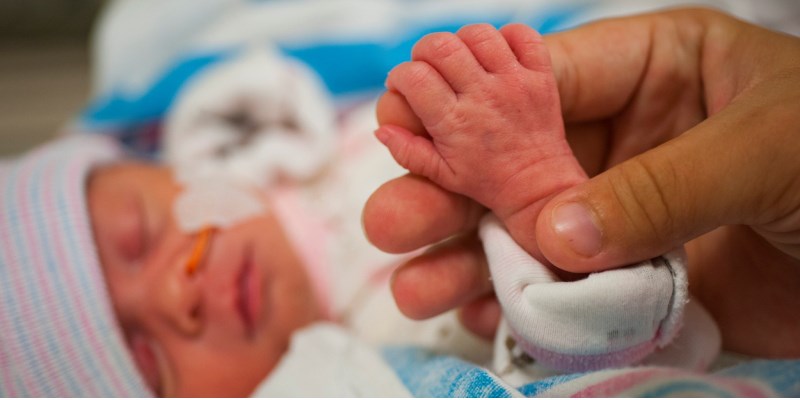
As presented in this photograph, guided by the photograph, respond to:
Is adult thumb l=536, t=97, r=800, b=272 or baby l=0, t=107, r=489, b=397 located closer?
adult thumb l=536, t=97, r=800, b=272

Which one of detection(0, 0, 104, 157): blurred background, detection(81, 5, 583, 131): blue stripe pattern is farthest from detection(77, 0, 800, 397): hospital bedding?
detection(0, 0, 104, 157): blurred background

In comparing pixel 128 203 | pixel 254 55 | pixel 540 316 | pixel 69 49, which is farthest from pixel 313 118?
pixel 69 49

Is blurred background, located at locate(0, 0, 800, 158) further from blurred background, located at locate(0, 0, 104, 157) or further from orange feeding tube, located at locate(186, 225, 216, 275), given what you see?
orange feeding tube, located at locate(186, 225, 216, 275)

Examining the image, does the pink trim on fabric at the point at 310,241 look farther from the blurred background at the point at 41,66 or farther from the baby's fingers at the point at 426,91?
the blurred background at the point at 41,66

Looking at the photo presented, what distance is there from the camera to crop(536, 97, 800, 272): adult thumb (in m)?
0.38

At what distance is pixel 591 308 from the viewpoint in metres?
0.41

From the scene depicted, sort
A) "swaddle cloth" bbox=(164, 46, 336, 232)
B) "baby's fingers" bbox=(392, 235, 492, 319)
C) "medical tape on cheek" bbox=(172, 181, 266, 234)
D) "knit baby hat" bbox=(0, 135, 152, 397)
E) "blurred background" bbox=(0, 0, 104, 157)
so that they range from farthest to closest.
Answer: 1. "blurred background" bbox=(0, 0, 104, 157)
2. "swaddle cloth" bbox=(164, 46, 336, 232)
3. "medical tape on cheek" bbox=(172, 181, 266, 234)
4. "knit baby hat" bbox=(0, 135, 152, 397)
5. "baby's fingers" bbox=(392, 235, 492, 319)

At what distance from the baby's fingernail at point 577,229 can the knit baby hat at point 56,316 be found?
584mm

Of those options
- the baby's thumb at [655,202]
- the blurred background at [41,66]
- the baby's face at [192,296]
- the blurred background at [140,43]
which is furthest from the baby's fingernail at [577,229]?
the blurred background at [41,66]

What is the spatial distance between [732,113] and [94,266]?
0.72 meters

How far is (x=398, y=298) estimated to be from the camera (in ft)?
1.73

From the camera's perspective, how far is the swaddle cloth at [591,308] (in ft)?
1.34

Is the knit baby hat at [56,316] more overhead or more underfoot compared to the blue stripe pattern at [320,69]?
more underfoot

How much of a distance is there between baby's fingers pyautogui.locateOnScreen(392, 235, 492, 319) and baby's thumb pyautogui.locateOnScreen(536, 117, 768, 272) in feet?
0.44
